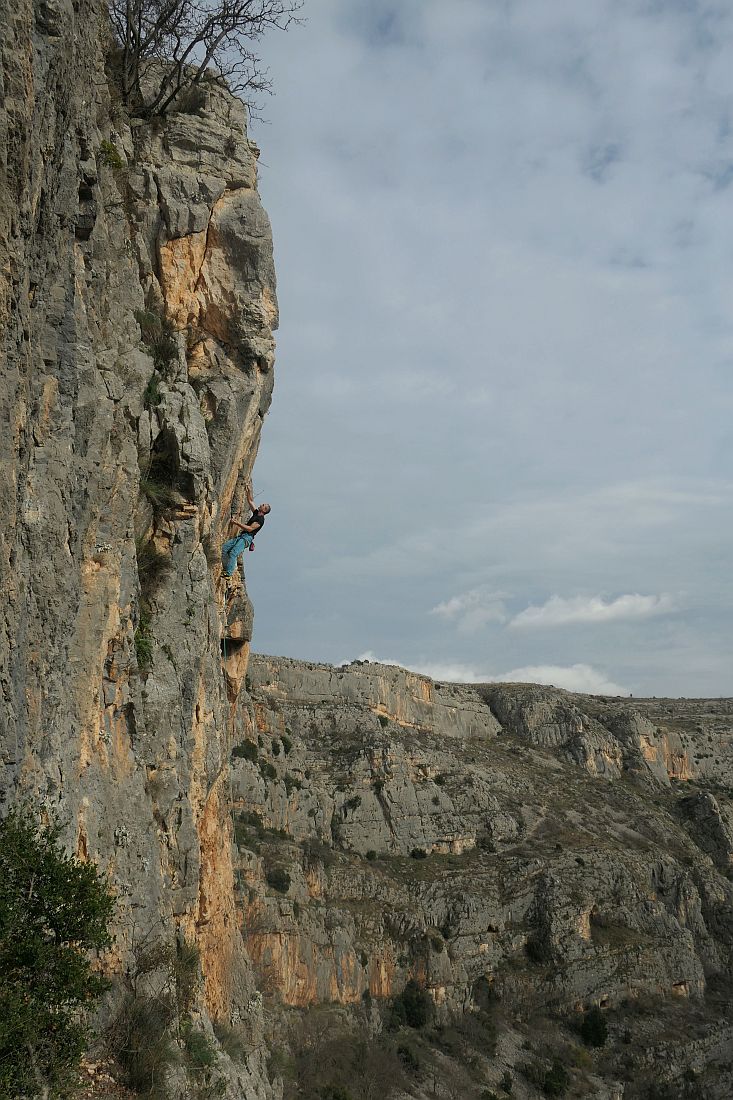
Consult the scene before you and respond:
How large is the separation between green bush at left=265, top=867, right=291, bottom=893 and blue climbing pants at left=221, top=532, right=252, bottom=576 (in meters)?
29.0

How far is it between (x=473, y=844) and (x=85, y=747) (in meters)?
52.3

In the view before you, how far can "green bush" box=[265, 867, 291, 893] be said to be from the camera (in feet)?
144

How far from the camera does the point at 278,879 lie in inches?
1740

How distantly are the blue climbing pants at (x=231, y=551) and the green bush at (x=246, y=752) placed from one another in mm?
34831

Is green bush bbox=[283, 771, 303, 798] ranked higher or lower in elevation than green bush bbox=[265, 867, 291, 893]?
higher

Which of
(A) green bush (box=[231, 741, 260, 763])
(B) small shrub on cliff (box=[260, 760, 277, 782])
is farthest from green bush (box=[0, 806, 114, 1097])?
(B) small shrub on cliff (box=[260, 760, 277, 782])

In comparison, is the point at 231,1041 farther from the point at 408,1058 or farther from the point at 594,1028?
the point at 594,1028

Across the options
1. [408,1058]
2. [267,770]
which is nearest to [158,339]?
[408,1058]

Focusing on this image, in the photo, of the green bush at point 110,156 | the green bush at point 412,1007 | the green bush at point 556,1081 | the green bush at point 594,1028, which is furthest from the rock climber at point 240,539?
the green bush at point 594,1028

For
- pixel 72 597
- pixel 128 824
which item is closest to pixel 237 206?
pixel 72 597

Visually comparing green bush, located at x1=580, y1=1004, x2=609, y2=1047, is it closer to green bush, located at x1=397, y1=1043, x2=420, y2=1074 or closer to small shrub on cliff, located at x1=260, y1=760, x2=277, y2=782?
green bush, located at x1=397, y1=1043, x2=420, y2=1074

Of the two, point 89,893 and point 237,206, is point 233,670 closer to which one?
point 237,206

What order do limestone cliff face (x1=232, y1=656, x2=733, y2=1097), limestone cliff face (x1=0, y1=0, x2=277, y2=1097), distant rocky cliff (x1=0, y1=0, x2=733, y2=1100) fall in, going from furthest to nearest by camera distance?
limestone cliff face (x1=232, y1=656, x2=733, y2=1097)
distant rocky cliff (x1=0, y1=0, x2=733, y2=1100)
limestone cliff face (x1=0, y1=0, x2=277, y2=1097)

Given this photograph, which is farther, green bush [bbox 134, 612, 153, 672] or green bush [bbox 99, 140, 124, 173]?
green bush [bbox 134, 612, 153, 672]
